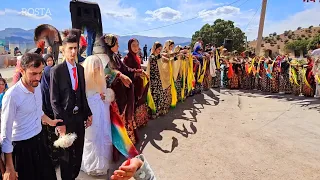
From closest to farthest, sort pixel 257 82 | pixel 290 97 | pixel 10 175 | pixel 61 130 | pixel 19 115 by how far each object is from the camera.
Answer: pixel 10 175
pixel 19 115
pixel 61 130
pixel 290 97
pixel 257 82

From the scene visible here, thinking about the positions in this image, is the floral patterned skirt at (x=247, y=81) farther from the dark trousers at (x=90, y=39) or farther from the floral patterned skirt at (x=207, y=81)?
the dark trousers at (x=90, y=39)

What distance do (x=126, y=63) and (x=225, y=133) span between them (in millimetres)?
2373

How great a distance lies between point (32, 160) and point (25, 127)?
277mm

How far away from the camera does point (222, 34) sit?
38.2 m

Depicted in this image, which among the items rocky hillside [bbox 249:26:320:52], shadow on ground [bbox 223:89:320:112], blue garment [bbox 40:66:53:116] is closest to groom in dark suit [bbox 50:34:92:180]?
blue garment [bbox 40:66:53:116]

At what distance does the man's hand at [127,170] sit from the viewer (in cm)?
133

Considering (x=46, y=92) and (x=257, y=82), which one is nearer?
(x=46, y=92)

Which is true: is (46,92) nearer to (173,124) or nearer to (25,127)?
(25,127)

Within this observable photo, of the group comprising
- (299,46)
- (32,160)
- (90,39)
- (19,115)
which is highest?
(299,46)

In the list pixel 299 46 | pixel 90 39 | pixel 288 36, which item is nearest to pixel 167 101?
pixel 90 39

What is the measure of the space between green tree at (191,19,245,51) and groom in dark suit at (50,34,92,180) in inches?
1396

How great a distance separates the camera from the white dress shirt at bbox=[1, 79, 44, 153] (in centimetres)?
209

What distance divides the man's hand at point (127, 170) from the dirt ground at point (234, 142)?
97.4 inches

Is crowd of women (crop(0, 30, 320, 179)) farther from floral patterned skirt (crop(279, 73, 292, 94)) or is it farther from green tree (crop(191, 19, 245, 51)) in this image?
green tree (crop(191, 19, 245, 51))
